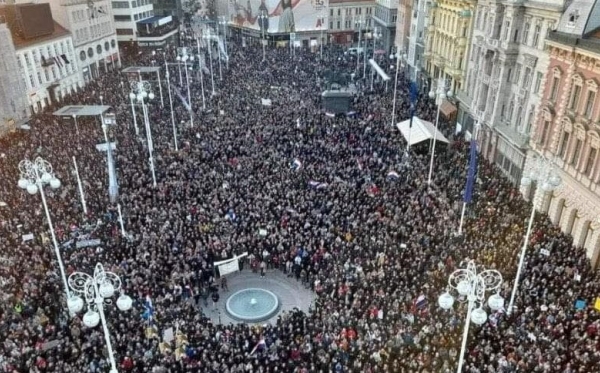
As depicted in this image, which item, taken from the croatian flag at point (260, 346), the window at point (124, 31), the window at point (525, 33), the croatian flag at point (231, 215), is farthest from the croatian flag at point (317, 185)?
the window at point (124, 31)

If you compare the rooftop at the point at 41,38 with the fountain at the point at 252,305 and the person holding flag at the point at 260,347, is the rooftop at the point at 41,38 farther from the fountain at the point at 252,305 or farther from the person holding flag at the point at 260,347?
the person holding flag at the point at 260,347

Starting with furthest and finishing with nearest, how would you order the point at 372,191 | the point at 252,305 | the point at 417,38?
1. the point at 417,38
2. the point at 372,191
3. the point at 252,305

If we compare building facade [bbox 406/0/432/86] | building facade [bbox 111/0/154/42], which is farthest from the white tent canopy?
building facade [bbox 111/0/154/42]

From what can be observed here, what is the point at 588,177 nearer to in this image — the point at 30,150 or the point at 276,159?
the point at 276,159

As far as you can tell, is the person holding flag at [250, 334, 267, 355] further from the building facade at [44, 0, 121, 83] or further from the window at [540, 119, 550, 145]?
the building facade at [44, 0, 121, 83]

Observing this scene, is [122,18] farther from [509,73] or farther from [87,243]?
[87,243]

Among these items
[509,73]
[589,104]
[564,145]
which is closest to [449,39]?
[509,73]
